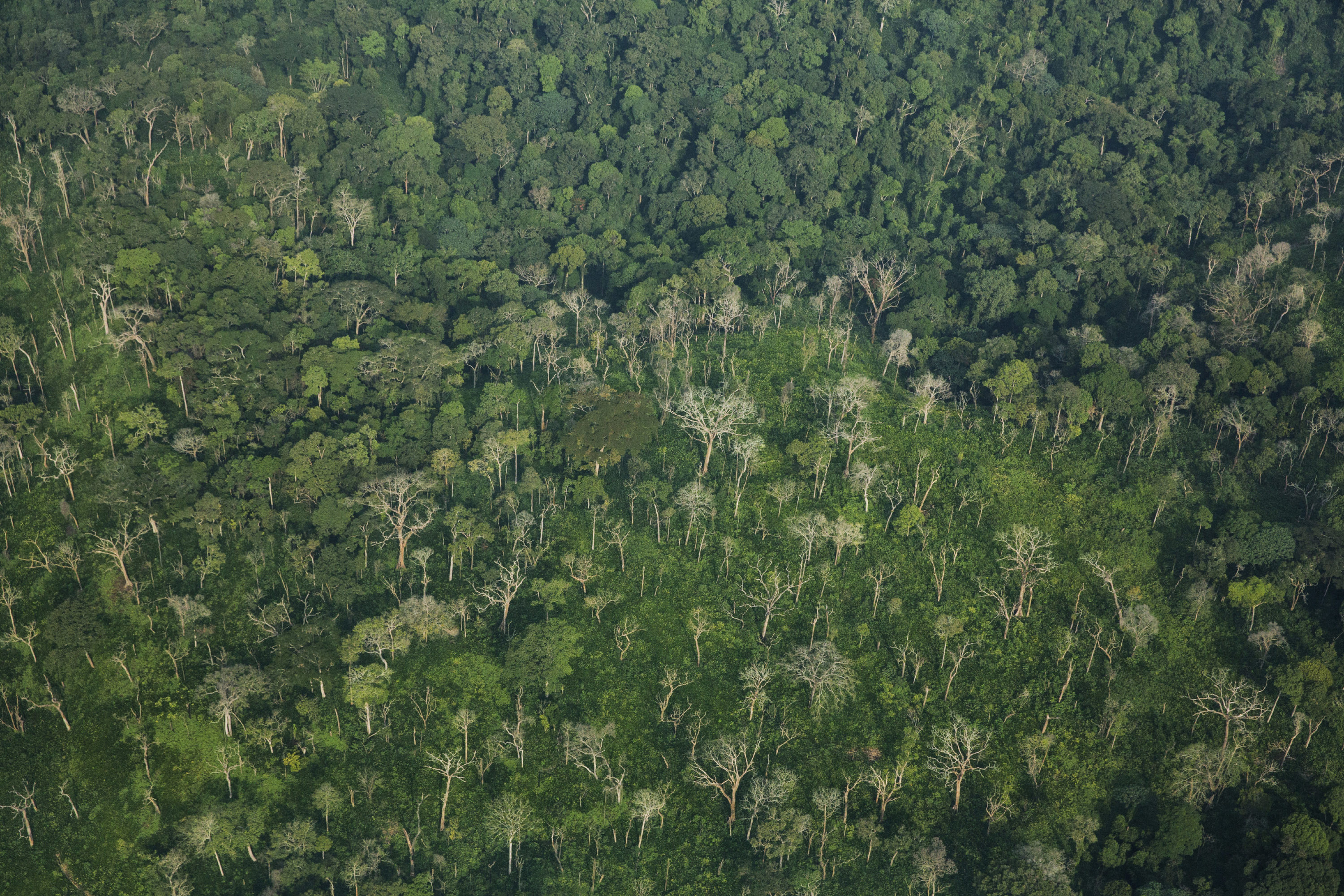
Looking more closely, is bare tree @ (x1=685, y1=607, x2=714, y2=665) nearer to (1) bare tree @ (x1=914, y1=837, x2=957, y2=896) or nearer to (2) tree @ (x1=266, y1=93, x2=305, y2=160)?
(1) bare tree @ (x1=914, y1=837, x2=957, y2=896)

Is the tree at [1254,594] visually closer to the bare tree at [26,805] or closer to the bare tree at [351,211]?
the bare tree at [26,805]

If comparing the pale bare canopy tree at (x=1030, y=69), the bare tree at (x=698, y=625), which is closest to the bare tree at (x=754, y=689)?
the bare tree at (x=698, y=625)

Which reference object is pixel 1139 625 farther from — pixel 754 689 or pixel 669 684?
pixel 669 684

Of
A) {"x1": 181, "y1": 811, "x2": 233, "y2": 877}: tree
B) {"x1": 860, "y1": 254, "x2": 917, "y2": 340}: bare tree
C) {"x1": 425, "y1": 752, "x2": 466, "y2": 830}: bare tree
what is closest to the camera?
{"x1": 181, "y1": 811, "x2": 233, "y2": 877}: tree

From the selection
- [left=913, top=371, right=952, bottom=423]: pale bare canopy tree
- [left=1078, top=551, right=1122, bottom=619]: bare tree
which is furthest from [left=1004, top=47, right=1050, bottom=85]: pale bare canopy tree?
[left=1078, top=551, right=1122, bottom=619]: bare tree

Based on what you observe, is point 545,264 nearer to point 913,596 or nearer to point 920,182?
point 920,182

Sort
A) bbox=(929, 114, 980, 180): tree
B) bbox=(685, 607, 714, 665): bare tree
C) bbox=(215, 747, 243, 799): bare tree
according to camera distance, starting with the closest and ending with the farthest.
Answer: bbox=(215, 747, 243, 799): bare tree
bbox=(685, 607, 714, 665): bare tree
bbox=(929, 114, 980, 180): tree

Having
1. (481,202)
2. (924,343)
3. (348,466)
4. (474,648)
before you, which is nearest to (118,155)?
(481,202)

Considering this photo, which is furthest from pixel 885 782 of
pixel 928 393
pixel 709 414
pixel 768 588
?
pixel 928 393
